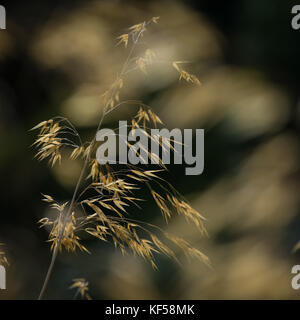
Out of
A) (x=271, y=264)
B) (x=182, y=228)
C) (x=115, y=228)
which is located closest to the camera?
(x=115, y=228)

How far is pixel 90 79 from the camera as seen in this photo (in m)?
1.40

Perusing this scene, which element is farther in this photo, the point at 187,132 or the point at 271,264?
the point at 187,132

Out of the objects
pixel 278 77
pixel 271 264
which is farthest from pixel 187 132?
pixel 271 264

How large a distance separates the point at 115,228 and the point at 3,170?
0.78 m

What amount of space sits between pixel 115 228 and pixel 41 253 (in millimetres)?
760

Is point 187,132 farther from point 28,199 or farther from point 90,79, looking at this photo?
point 28,199

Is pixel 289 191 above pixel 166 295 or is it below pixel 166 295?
above

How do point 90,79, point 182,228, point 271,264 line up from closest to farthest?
point 271,264 < point 182,228 < point 90,79

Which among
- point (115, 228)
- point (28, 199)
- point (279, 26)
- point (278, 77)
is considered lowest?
point (115, 228)

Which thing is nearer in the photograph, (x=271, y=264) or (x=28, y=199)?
(x=271, y=264)

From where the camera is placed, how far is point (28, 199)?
1.42m

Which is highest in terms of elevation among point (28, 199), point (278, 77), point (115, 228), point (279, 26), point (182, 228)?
point (279, 26)

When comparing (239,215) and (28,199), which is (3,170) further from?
(239,215)

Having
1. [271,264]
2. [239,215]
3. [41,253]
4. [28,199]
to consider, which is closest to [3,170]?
Result: [28,199]
